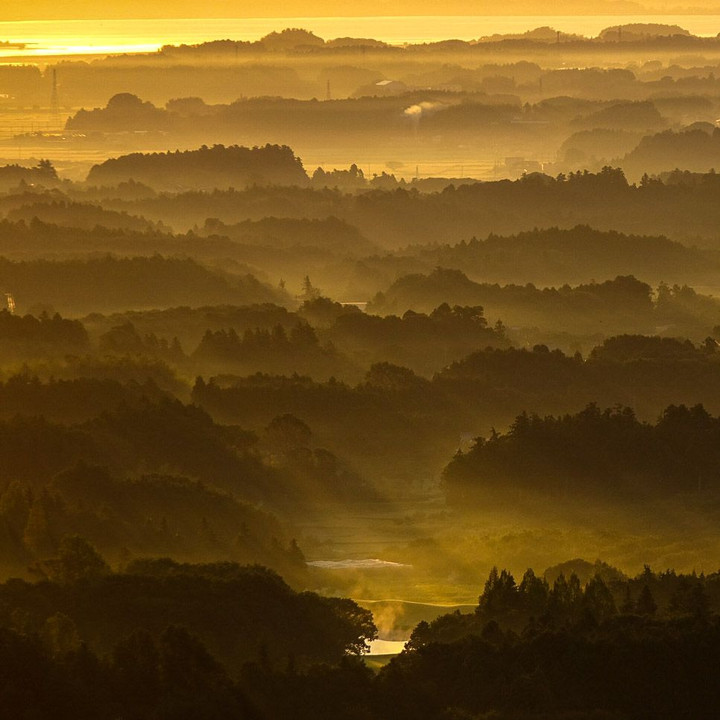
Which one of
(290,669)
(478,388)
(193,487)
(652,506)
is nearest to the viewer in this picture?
(290,669)

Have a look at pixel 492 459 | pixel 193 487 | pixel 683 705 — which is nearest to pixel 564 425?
pixel 492 459

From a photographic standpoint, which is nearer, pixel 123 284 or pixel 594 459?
pixel 594 459

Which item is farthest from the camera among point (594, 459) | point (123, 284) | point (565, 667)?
point (123, 284)

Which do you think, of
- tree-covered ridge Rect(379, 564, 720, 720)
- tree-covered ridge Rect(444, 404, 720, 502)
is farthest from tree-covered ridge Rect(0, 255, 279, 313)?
tree-covered ridge Rect(379, 564, 720, 720)

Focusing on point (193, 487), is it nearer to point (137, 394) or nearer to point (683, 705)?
point (137, 394)

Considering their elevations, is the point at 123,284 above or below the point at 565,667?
above

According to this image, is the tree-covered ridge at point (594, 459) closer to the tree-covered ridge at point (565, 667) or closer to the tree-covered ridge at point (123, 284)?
the tree-covered ridge at point (565, 667)

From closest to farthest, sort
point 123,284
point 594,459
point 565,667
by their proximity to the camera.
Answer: point 565,667 → point 594,459 → point 123,284

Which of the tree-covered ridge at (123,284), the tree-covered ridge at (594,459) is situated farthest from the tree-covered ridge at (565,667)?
the tree-covered ridge at (123,284)

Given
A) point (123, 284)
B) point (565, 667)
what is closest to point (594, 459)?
point (565, 667)

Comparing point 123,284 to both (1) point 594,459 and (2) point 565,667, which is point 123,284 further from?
(2) point 565,667
